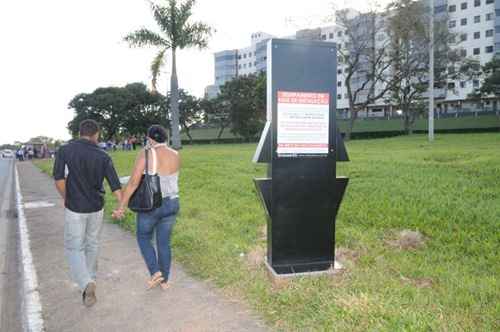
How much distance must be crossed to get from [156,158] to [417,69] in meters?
34.4

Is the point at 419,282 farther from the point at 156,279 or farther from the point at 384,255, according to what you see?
the point at 156,279

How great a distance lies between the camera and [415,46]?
31.4 meters

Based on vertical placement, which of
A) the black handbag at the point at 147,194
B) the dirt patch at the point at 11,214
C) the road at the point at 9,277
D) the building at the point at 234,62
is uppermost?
the building at the point at 234,62

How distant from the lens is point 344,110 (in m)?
80.8

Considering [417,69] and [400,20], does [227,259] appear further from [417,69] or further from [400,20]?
[417,69]

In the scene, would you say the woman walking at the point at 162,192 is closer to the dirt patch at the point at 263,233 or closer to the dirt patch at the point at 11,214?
the dirt patch at the point at 263,233

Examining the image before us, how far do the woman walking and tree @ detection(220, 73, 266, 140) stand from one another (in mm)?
42093

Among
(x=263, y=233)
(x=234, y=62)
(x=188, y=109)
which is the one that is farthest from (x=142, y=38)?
(x=234, y=62)

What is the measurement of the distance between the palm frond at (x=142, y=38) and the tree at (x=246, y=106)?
23139mm

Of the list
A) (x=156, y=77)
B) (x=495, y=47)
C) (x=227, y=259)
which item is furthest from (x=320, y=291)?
(x=495, y=47)

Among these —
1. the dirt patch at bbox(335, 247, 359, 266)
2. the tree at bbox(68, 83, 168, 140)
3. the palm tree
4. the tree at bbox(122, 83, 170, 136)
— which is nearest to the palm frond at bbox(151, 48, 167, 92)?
the palm tree

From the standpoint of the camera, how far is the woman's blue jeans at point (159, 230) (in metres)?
4.23

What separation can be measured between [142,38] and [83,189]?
2097 cm

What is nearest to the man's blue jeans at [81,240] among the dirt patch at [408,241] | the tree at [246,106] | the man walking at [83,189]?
the man walking at [83,189]
